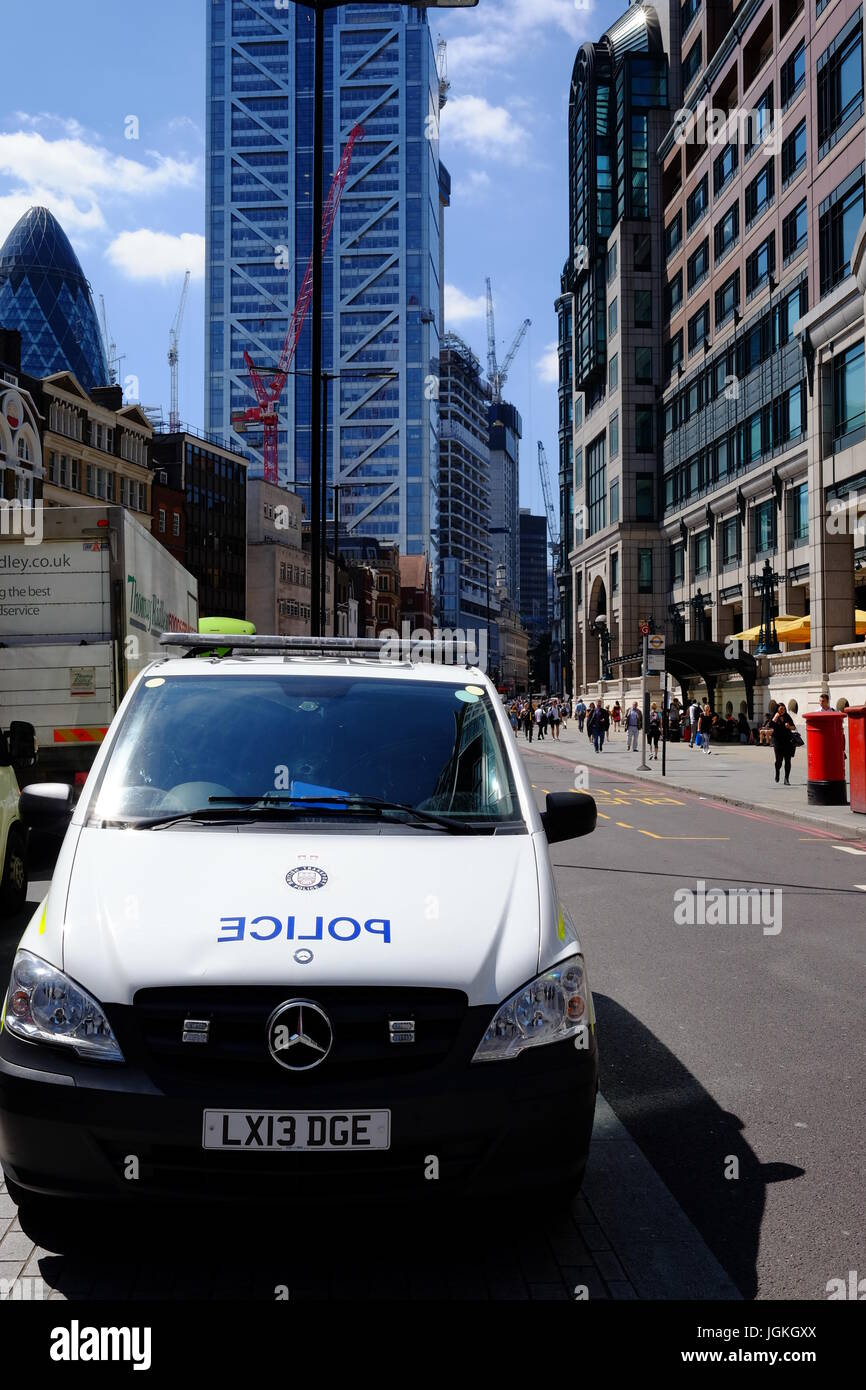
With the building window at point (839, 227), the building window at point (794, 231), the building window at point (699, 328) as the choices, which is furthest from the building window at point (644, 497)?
the building window at point (839, 227)

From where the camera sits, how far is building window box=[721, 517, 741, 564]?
58.1 meters

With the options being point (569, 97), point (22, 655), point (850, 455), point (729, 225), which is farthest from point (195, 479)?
point (22, 655)

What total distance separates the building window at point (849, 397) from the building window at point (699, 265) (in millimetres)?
25471

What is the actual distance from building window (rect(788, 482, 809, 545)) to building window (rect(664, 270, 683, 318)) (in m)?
22.0

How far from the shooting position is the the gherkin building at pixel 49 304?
5551 inches

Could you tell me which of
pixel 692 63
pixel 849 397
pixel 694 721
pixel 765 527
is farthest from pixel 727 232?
pixel 694 721

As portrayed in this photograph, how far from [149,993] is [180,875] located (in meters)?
0.51

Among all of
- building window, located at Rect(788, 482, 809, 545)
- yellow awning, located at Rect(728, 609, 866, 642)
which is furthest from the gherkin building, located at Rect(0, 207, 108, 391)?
yellow awning, located at Rect(728, 609, 866, 642)

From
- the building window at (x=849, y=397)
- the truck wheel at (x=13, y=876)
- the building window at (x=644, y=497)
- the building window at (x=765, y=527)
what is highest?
the building window at (x=644, y=497)

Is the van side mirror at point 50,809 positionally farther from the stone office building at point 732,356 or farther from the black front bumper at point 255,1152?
the stone office building at point 732,356

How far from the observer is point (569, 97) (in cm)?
8900

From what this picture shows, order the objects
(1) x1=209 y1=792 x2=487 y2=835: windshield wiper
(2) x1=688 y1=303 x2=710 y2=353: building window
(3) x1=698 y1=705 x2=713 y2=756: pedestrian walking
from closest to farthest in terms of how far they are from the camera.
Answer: (1) x1=209 y1=792 x2=487 y2=835: windshield wiper
(3) x1=698 y1=705 x2=713 y2=756: pedestrian walking
(2) x1=688 y1=303 x2=710 y2=353: building window

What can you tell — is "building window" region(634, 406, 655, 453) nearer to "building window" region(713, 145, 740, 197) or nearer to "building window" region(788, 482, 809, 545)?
"building window" region(713, 145, 740, 197)
